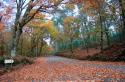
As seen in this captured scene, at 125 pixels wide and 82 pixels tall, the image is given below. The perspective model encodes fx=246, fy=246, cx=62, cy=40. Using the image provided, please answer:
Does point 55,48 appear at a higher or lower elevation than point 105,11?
lower

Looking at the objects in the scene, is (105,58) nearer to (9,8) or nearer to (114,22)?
(9,8)

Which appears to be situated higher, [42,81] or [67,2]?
[67,2]

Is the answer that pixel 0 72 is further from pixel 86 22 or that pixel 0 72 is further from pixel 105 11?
pixel 86 22

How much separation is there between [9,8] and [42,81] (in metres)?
24.0

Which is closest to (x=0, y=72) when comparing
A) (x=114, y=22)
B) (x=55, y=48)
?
(x=114, y=22)

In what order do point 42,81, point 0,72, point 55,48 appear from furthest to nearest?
point 55,48, point 0,72, point 42,81

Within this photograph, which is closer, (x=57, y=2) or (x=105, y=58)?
(x=57, y=2)

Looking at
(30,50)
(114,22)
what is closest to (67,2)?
(114,22)

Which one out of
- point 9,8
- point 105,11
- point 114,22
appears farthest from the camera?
point 114,22

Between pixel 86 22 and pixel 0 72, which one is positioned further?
pixel 86 22

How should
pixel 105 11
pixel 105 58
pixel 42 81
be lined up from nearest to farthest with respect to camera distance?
pixel 42 81 → pixel 105 58 → pixel 105 11

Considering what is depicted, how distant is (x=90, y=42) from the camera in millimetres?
74688

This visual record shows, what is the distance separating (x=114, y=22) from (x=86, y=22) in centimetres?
1023

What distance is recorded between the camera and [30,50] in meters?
70.0
